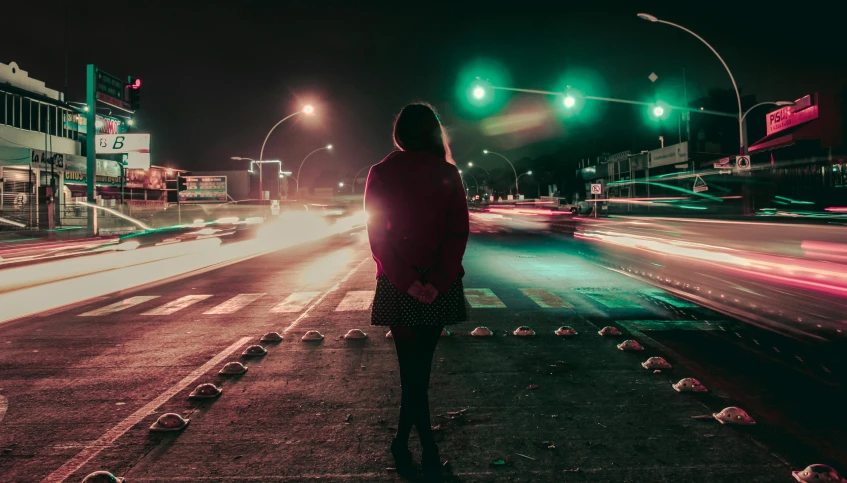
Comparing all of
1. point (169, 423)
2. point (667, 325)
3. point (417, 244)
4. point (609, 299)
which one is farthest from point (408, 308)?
point (609, 299)

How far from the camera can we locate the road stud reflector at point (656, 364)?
233 inches

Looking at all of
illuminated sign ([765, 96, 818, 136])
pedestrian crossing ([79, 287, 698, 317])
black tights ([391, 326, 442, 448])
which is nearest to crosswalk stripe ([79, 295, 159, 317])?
pedestrian crossing ([79, 287, 698, 317])

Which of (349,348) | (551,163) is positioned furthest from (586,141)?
Answer: (349,348)

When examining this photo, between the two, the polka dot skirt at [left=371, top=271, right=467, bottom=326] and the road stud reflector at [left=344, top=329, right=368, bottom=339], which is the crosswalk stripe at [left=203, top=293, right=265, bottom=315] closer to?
the road stud reflector at [left=344, top=329, right=368, bottom=339]

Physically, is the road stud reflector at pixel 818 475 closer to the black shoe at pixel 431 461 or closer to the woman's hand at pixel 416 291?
the black shoe at pixel 431 461

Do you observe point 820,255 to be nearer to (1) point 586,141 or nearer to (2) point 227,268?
(2) point 227,268

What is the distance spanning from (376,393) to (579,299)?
6.20 metres

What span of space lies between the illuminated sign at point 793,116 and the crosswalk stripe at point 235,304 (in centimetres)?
3786

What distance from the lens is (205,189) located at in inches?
3701

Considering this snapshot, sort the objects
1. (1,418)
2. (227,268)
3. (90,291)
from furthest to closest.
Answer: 1. (227,268)
2. (90,291)
3. (1,418)

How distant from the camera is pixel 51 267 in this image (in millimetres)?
12055

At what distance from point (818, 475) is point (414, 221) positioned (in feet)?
8.23

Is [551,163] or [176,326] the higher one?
[551,163]

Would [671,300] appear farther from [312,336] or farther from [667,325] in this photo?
[312,336]
